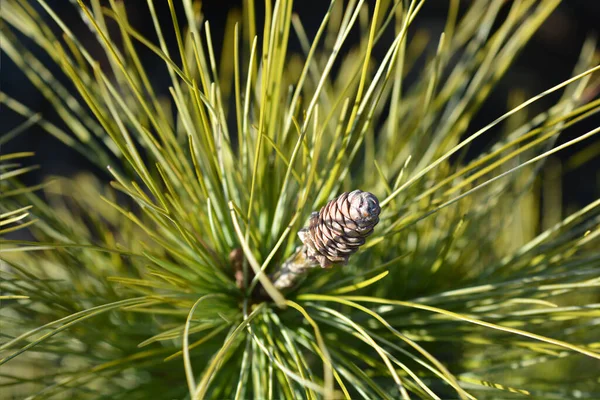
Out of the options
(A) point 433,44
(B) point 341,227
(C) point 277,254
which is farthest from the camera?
(A) point 433,44

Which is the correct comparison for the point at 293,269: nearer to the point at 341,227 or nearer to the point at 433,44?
the point at 341,227

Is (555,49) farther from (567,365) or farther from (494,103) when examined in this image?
(567,365)

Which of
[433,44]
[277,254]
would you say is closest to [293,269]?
[277,254]

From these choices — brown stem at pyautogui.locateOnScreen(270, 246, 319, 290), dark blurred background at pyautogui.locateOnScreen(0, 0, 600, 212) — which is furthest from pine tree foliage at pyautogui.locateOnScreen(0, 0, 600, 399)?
dark blurred background at pyautogui.locateOnScreen(0, 0, 600, 212)

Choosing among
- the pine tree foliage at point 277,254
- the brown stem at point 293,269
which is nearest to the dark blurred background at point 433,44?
the pine tree foliage at point 277,254

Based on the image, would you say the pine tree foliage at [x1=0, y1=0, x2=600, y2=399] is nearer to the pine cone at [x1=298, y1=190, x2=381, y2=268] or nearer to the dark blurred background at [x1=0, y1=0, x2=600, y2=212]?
the pine cone at [x1=298, y1=190, x2=381, y2=268]
